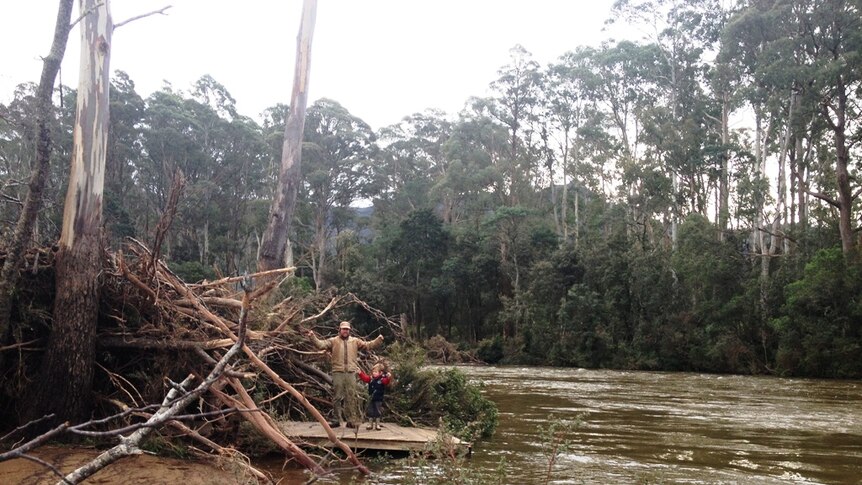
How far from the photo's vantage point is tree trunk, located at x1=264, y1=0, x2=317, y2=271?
11930 mm

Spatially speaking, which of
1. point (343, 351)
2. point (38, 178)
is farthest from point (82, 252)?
point (343, 351)

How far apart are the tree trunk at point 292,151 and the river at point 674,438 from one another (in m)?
4.31

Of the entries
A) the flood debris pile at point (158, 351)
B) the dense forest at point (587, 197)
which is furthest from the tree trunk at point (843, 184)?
the flood debris pile at point (158, 351)

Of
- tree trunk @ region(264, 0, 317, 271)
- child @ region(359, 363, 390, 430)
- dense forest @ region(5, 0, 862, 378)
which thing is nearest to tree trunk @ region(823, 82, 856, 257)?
dense forest @ region(5, 0, 862, 378)

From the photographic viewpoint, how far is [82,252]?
721cm

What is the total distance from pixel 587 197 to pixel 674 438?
38400 millimetres

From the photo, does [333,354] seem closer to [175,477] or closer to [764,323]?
[175,477]

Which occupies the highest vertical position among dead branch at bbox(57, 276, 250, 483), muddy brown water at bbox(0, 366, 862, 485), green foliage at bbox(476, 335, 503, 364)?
dead branch at bbox(57, 276, 250, 483)

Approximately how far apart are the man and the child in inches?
8.2

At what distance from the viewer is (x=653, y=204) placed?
34.8m

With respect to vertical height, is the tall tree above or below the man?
above

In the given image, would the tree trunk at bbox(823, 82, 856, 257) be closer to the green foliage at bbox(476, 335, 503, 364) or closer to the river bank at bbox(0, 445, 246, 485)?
the green foliage at bbox(476, 335, 503, 364)

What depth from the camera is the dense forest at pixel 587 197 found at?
26.9 meters

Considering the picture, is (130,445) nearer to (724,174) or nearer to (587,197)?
(724,174)
